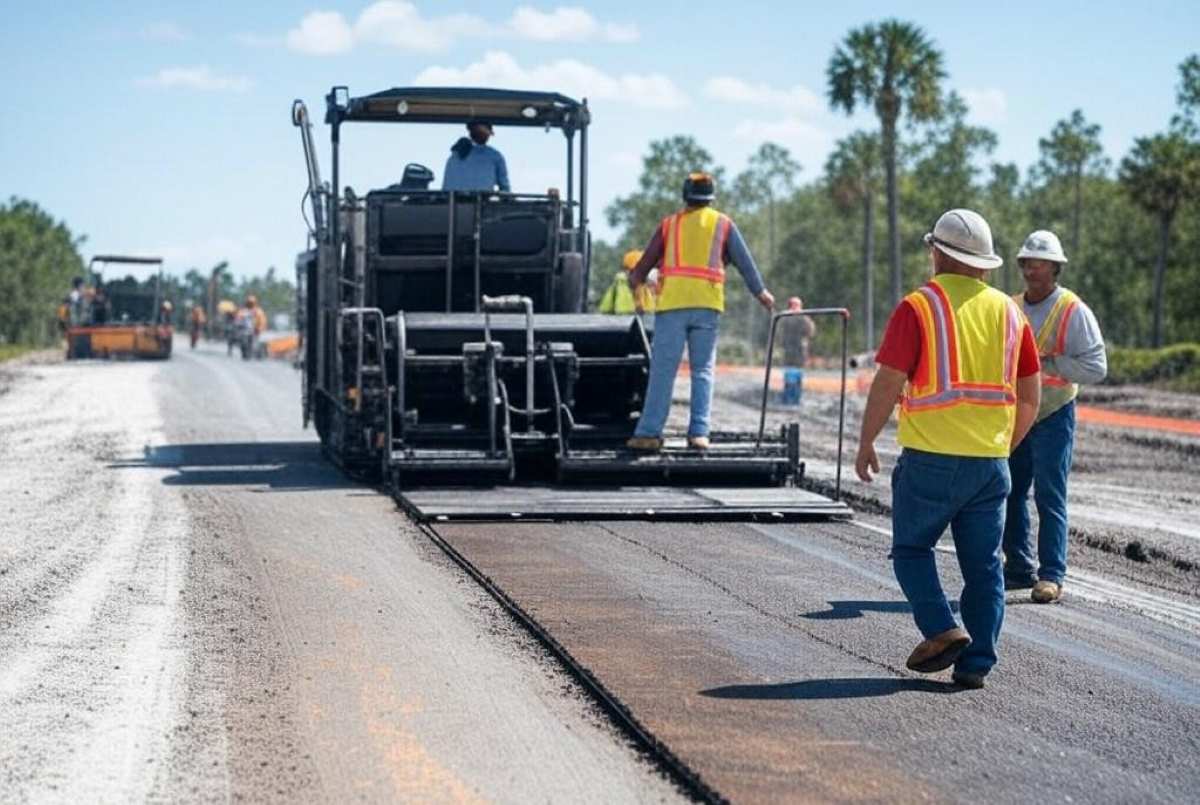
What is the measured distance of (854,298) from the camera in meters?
94.0

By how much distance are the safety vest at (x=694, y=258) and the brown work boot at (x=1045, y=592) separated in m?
4.38

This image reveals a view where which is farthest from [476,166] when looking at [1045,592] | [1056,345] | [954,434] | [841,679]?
[841,679]

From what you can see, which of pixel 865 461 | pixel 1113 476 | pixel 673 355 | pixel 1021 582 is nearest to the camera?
pixel 865 461

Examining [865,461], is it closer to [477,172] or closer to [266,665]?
[266,665]

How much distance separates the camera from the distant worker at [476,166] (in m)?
14.4

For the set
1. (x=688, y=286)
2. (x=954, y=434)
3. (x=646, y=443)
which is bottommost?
(x=646, y=443)

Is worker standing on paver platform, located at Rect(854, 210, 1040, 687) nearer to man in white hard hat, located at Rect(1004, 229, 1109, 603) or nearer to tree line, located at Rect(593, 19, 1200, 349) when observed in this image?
man in white hard hat, located at Rect(1004, 229, 1109, 603)

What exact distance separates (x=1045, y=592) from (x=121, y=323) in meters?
36.2

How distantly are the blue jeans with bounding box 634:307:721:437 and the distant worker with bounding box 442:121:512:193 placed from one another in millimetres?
2395

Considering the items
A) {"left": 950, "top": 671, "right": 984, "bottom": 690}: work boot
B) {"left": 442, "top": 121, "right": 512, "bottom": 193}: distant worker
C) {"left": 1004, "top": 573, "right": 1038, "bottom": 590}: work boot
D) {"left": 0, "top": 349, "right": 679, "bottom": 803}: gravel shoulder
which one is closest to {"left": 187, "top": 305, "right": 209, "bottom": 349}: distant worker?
{"left": 442, "top": 121, "right": 512, "bottom": 193}: distant worker

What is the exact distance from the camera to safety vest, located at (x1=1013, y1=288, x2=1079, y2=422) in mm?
8797

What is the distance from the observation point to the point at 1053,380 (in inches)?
348

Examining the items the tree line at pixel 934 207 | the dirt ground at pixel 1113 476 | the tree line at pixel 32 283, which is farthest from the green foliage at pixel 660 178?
the dirt ground at pixel 1113 476

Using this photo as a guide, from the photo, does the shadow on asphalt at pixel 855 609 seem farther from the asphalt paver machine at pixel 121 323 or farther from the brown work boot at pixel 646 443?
the asphalt paver machine at pixel 121 323
